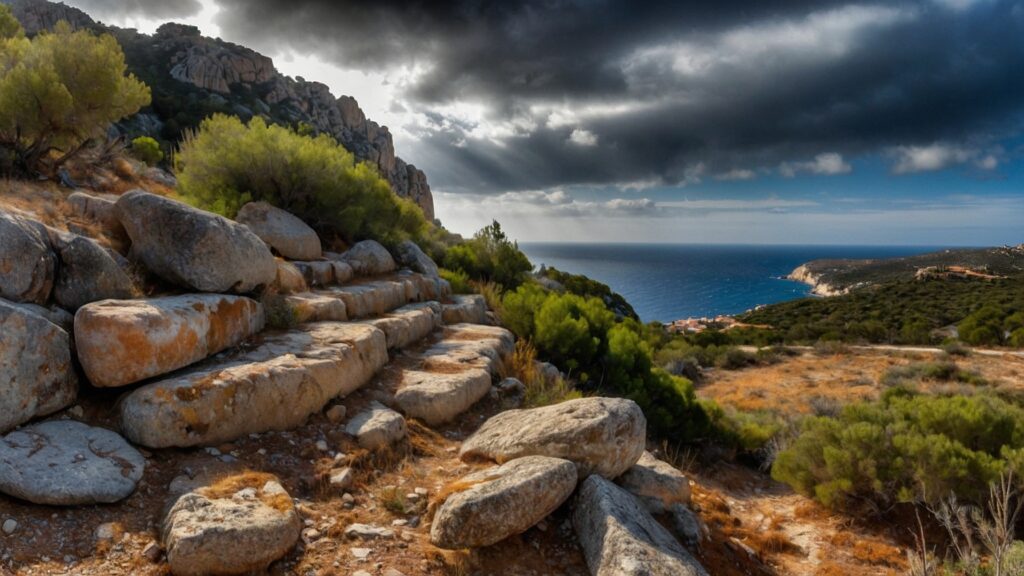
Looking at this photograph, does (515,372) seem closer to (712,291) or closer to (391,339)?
(391,339)

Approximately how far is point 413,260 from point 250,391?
7.31 m

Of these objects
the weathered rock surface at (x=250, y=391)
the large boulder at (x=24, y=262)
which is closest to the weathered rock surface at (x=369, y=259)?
the weathered rock surface at (x=250, y=391)

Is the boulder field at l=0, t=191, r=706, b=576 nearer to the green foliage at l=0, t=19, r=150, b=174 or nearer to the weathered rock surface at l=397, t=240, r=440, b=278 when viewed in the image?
the green foliage at l=0, t=19, r=150, b=174

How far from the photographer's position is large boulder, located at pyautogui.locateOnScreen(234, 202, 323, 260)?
Answer: 8.88 meters

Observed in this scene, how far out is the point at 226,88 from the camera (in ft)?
177

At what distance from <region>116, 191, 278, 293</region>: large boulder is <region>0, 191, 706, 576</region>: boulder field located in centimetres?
2

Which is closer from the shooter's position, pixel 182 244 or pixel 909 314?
pixel 182 244

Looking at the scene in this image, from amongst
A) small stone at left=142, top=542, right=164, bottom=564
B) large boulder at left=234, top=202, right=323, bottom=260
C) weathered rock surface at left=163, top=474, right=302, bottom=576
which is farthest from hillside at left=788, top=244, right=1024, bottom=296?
small stone at left=142, top=542, right=164, bottom=564

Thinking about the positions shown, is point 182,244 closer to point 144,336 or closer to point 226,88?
point 144,336

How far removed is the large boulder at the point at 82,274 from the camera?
4.71m

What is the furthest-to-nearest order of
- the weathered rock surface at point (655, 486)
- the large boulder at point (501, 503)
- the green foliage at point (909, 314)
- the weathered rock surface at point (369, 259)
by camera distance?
the green foliage at point (909, 314) < the weathered rock surface at point (369, 259) < the weathered rock surface at point (655, 486) < the large boulder at point (501, 503)

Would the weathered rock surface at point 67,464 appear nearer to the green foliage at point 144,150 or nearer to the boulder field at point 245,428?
the boulder field at point 245,428

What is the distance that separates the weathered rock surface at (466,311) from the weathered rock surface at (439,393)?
11.3 feet

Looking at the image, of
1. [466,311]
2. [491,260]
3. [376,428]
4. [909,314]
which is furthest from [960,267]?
[376,428]
